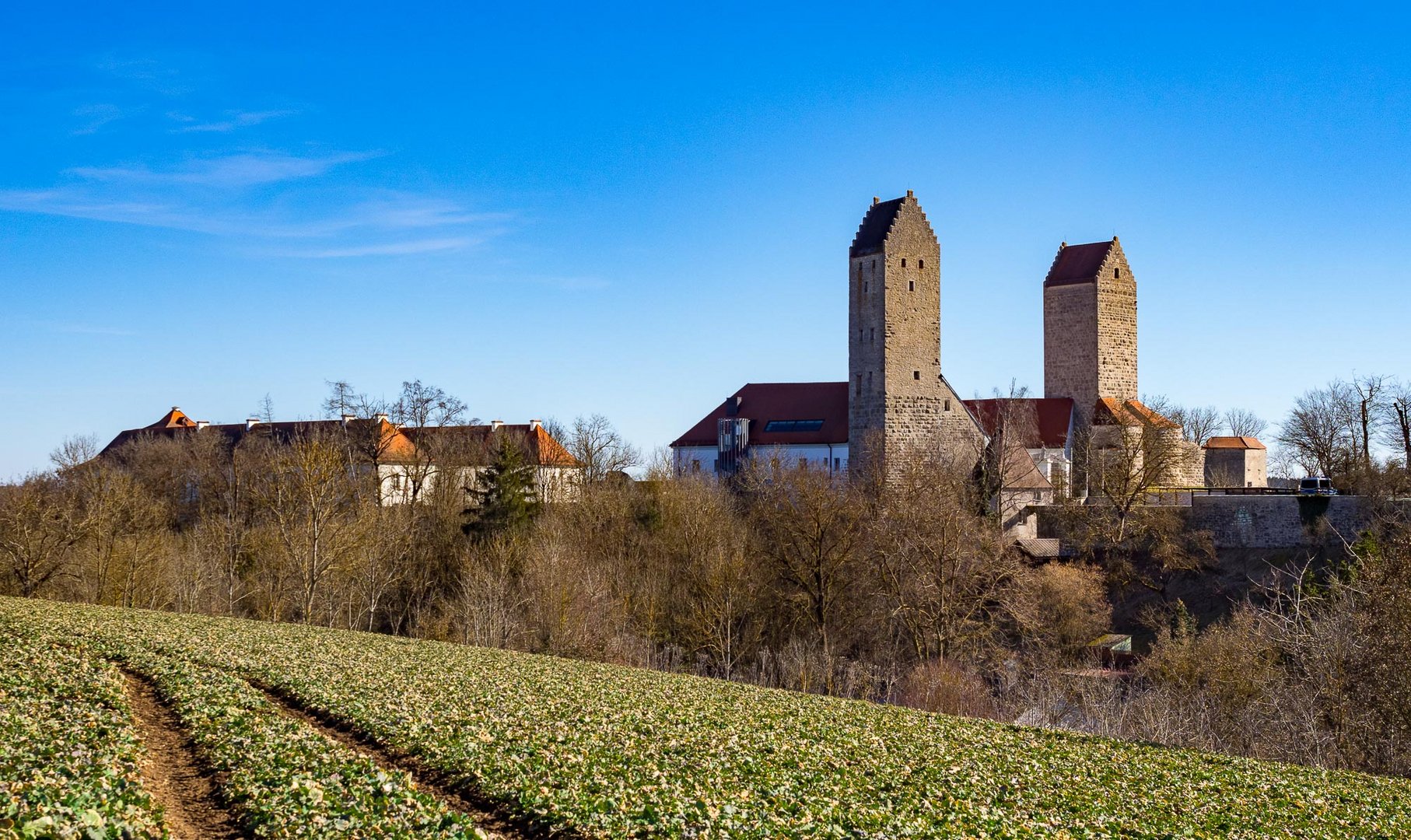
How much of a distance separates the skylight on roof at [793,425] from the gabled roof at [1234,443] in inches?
1149

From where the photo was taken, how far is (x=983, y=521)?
4259 cm

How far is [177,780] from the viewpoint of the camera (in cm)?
1112

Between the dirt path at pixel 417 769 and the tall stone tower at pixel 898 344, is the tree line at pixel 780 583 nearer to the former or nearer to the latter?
the tall stone tower at pixel 898 344

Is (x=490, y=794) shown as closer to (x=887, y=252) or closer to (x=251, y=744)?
(x=251, y=744)

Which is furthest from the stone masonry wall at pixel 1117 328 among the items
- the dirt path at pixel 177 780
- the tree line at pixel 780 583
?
the dirt path at pixel 177 780

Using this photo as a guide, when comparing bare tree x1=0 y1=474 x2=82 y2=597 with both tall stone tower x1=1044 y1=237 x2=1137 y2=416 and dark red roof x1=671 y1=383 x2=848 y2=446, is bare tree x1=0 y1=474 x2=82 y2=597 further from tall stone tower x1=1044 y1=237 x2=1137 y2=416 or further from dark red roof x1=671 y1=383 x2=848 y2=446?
tall stone tower x1=1044 y1=237 x2=1137 y2=416

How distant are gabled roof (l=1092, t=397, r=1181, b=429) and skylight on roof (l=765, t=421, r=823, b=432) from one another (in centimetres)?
1583

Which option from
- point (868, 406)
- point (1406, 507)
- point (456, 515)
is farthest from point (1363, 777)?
point (456, 515)

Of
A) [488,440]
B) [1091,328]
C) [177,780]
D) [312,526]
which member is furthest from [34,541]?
[1091,328]

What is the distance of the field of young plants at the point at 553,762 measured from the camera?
33.7 ft

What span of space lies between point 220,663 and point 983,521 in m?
31.1

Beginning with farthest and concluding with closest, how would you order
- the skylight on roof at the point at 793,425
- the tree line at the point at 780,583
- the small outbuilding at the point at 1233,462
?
the small outbuilding at the point at 1233,462 < the skylight on roof at the point at 793,425 < the tree line at the point at 780,583

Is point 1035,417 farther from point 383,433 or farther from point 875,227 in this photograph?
point 383,433

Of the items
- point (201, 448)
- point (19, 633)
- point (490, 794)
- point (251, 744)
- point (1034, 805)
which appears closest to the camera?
point (490, 794)
